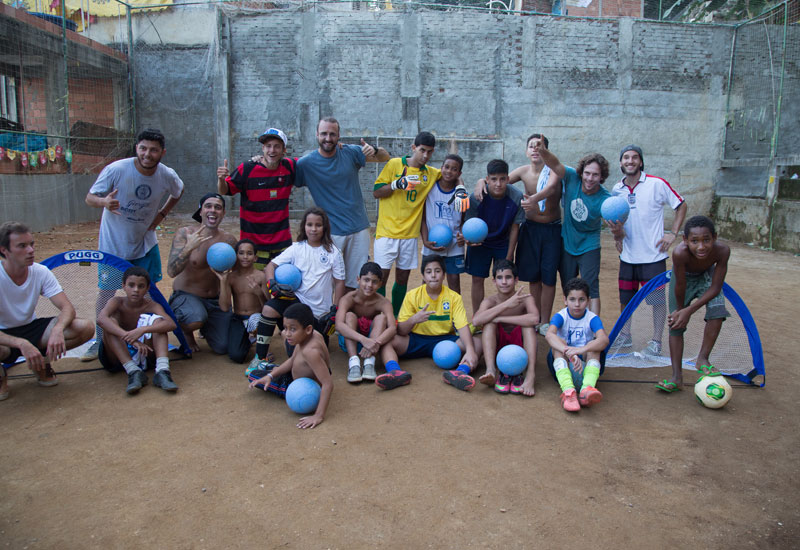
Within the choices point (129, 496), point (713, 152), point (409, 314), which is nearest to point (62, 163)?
point (409, 314)

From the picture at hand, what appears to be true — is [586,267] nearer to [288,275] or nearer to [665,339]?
[665,339]

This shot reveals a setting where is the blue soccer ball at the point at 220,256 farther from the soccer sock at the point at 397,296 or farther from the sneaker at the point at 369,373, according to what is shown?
the soccer sock at the point at 397,296

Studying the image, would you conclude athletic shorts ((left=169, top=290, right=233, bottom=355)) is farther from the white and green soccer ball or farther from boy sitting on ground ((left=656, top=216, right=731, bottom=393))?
the white and green soccer ball

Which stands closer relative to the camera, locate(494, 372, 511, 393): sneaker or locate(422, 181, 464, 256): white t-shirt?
locate(494, 372, 511, 393): sneaker

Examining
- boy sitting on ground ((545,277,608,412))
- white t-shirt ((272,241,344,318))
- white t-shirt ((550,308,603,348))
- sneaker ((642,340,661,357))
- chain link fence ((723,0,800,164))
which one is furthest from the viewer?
chain link fence ((723,0,800,164))

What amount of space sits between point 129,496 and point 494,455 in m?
1.99

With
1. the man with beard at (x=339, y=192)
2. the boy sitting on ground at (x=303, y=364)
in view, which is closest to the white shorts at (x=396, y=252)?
the man with beard at (x=339, y=192)

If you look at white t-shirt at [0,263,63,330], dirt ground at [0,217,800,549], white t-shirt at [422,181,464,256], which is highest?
white t-shirt at [422,181,464,256]

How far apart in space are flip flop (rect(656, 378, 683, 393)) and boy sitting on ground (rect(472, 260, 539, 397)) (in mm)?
958

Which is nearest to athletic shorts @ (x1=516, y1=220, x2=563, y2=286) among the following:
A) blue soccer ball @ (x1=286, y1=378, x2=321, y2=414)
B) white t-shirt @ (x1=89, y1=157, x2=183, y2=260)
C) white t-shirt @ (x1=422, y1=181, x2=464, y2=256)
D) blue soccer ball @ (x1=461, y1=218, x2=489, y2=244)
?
blue soccer ball @ (x1=461, y1=218, x2=489, y2=244)

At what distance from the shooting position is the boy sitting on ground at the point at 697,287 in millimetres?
4211

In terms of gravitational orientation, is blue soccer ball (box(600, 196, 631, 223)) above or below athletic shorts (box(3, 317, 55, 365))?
above

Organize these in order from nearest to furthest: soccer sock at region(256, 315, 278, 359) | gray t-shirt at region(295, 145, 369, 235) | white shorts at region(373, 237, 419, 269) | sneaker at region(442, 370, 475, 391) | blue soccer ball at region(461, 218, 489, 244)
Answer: sneaker at region(442, 370, 475, 391) < soccer sock at region(256, 315, 278, 359) < blue soccer ball at region(461, 218, 489, 244) < gray t-shirt at region(295, 145, 369, 235) < white shorts at region(373, 237, 419, 269)

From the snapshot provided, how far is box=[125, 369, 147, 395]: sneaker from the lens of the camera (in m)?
4.25
